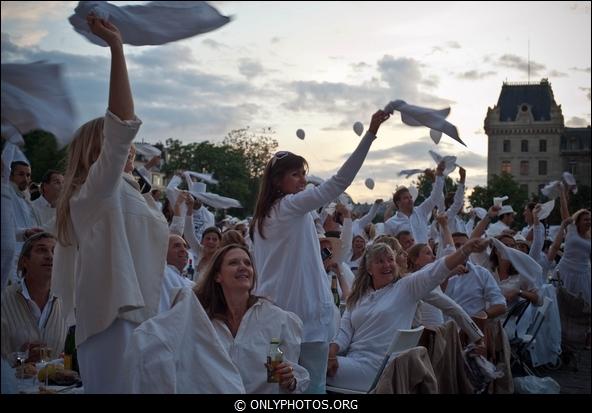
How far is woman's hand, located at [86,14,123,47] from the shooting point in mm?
3305

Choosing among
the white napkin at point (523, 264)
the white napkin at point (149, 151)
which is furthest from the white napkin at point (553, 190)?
the white napkin at point (149, 151)

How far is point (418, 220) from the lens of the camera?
11.5 meters

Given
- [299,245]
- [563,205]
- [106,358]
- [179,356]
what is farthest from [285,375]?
[563,205]

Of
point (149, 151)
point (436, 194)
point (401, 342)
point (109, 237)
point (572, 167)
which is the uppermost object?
point (572, 167)

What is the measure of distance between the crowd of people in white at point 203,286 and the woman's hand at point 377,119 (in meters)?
0.01

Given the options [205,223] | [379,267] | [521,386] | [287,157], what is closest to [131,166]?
[287,157]

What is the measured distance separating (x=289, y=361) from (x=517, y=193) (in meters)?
76.8

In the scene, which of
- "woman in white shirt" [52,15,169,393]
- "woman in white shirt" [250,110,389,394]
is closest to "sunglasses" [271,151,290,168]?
"woman in white shirt" [250,110,389,394]

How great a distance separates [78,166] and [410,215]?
814 centimetres

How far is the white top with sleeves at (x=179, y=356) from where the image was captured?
336 cm

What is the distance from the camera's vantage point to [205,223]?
12.3 metres

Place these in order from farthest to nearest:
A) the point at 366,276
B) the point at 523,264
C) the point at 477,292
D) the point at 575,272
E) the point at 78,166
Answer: the point at 575,272
the point at 523,264
the point at 477,292
the point at 366,276
the point at 78,166

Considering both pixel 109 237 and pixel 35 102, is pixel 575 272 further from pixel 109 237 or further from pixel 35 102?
pixel 35 102

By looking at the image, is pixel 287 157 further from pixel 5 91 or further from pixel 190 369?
pixel 5 91
